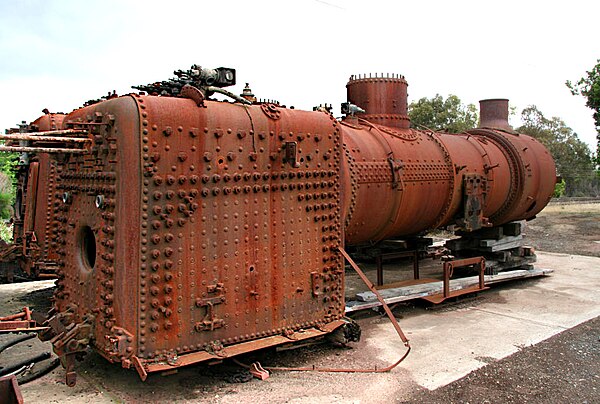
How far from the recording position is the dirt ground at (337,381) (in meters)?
4.75

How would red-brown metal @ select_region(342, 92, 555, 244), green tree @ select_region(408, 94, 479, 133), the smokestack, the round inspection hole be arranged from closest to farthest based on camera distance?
the round inspection hole
red-brown metal @ select_region(342, 92, 555, 244)
the smokestack
green tree @ select_region(408, 94, 479, 133)

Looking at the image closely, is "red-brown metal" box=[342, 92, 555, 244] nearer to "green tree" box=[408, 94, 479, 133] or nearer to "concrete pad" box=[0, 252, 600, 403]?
"concrete pad" box=[0, 252, 600, 403]

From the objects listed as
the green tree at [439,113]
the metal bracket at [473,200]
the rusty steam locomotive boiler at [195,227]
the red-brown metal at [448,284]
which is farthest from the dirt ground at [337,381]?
the green tree at [439,113]

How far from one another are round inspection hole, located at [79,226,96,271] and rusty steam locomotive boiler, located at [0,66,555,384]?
0.01 meters

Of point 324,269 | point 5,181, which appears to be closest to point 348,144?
point 324,269

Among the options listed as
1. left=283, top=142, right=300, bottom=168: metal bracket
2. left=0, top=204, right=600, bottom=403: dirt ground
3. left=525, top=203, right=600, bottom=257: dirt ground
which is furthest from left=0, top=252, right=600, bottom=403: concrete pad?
left=525, top=203, right=600, bottom=257: dirt ground

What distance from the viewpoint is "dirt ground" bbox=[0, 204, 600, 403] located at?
15.6 feet

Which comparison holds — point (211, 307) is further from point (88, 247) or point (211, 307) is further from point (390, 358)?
point (390, 358)

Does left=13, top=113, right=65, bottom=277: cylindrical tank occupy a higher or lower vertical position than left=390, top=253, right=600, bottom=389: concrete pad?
higher

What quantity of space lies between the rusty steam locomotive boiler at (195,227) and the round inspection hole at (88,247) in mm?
13

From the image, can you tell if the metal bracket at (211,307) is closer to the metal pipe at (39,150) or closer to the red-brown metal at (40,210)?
the metal pipe at (39,150)

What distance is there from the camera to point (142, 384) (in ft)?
16.2

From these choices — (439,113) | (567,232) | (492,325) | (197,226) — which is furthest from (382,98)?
(439,113)

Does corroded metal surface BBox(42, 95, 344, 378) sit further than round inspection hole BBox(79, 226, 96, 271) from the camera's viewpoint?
No
